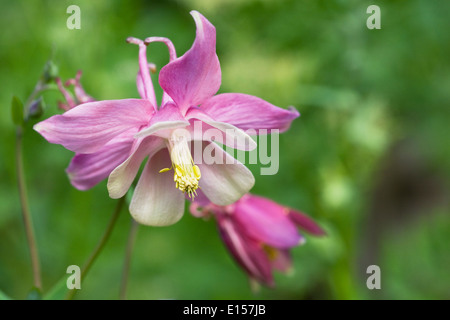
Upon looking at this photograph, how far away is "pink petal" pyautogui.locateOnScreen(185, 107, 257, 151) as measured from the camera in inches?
35.2

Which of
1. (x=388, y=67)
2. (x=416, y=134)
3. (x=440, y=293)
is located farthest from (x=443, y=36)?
(x=440, y=293)

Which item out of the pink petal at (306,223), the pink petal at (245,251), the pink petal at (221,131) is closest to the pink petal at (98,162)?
the pink petal at (221,131)

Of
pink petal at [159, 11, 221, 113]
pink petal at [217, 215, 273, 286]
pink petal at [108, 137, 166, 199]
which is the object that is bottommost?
pink petal at [217, 215, 273, 286]

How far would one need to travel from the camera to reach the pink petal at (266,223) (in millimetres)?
1241

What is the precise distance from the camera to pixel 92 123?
86 cm

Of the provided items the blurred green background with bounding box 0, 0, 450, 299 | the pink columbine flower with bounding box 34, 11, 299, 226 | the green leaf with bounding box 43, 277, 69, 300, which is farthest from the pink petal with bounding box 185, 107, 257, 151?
the blurred green background with bounding box 0, 0, 450, 299

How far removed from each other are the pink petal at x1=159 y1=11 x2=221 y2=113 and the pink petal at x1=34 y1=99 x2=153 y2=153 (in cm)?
5

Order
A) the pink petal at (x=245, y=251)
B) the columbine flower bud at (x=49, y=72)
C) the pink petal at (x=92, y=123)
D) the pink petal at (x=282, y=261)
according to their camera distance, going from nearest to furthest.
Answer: the pink petal at (x=92, y=123) < the columbine flower bud at (x=49, y=72) < the pink petal at (x=245, y=251) < the pink petal at (x=282, y=261)

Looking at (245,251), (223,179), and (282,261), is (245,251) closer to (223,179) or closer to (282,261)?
(282,261)

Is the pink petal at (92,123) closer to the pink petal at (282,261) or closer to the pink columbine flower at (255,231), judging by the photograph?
the pink columbine flower at (255,231)

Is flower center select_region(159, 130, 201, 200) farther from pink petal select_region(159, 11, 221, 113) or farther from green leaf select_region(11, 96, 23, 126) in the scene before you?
green leaf select_region(11, 96, 23, 126)

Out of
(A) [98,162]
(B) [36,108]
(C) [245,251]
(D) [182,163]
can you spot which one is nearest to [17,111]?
(B) [36,108]

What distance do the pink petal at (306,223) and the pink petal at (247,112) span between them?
1.34ft

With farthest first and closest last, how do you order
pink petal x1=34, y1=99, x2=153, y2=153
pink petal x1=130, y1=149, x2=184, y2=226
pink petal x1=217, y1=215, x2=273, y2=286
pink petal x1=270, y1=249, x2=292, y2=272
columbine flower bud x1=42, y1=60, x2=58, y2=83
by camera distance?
pink petal x1=270, y1=249, x2=292, y2=272 < pink petal x1=217, y1=215, x2=273, y2=286 < columbine flower bud x1=42, y1=60, x2=58, y2=83 < pink petal x1=130, y1=149, x2=184, y2=226 < pink petal x1=34, y1=99, x2=153, y2=153
